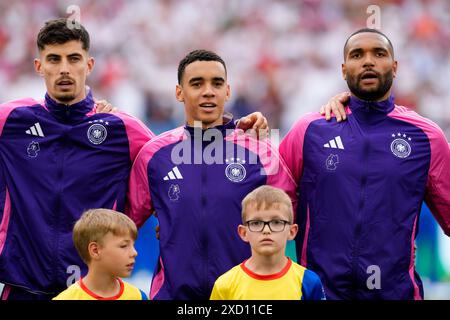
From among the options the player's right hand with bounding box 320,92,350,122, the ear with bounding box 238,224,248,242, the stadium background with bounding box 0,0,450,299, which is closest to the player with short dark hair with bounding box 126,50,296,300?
the ear with bounding box 238,224,248,242

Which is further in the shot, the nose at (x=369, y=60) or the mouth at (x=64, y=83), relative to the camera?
the mouth at (x=64, y=83)

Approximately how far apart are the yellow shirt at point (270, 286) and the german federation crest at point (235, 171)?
0.70m

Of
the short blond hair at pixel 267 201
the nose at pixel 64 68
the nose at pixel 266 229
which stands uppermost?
the nose at pixel 64 68

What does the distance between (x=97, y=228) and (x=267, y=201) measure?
2.97ft

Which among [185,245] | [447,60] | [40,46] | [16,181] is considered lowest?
[185,245]

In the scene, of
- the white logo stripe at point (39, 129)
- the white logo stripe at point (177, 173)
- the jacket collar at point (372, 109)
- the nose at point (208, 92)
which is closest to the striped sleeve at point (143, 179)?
the white logo stripe at point (177, 173)

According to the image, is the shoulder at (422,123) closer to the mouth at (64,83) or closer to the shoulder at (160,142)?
the shoulder at (160,142)

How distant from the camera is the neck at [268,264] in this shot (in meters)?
5.24

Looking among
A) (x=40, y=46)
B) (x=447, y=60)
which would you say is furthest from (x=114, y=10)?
(x=40, y=46)

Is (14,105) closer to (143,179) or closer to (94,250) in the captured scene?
(143,179)

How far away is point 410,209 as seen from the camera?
5738mm
